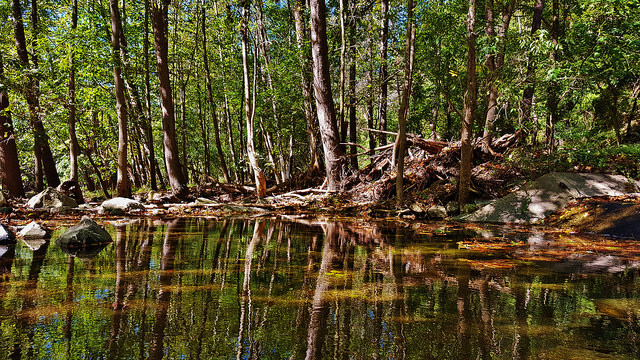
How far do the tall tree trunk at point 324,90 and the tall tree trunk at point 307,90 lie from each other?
115 cm

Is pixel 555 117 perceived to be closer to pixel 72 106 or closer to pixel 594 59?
pixel 594 59

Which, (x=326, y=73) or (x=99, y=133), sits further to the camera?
(x=99, y=133)

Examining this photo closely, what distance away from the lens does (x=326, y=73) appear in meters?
12.1

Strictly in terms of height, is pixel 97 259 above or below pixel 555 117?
below

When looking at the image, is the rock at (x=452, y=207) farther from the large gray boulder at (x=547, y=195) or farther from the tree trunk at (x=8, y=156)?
the tree trunk at (x=8, y=156)

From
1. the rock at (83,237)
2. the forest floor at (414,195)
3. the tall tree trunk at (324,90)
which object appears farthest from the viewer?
the tall tree trunk at (324,90)

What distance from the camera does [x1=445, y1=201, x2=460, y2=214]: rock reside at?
9117mm

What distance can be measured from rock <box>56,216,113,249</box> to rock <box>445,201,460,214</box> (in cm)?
757

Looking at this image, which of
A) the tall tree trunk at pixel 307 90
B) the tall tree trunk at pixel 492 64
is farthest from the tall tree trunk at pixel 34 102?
the tall tree trunk at pixel 492 64

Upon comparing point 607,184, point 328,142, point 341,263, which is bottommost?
point 341,263

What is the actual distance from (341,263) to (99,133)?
53.7ft

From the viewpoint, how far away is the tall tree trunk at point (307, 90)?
13312 mm

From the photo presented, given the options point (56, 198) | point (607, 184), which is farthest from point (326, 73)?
point (56, 198)

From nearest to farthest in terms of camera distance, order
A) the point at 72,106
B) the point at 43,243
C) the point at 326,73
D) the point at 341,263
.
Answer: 1. the point at 341,263
2. the point at 43,243
3. the point at 326,73
4. the point at 72,106
